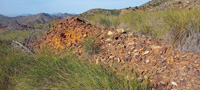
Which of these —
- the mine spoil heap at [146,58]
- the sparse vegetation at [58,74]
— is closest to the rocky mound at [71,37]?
the mine spoil heap at [146,58]

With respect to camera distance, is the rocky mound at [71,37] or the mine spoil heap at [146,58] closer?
the mine spoil heap at [146,58]

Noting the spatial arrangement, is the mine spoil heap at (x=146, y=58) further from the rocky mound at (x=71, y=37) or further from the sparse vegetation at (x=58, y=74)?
the sparse vegetation at (x=58, y=74)

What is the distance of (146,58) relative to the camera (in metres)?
2.60

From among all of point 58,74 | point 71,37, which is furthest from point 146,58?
point 71,37

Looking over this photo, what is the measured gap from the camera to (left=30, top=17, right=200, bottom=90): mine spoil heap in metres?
2.01

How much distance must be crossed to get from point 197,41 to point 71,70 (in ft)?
7.09

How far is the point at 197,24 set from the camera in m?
2.60

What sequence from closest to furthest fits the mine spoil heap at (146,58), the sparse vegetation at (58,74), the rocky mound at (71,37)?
the sparse vegetation at (58,74) → the mine spoil heap at (146,58) → the rocky mound at (71,37)

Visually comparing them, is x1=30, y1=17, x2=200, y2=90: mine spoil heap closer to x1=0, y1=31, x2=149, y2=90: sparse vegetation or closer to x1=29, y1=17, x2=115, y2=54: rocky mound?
x1=29, y1=17, x2=115, y2=54: rocky mound

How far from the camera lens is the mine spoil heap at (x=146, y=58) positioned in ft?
6.58

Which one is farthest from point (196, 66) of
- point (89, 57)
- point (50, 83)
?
point (50, 83)

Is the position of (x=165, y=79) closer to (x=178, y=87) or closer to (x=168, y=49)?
(x=178, y=87)

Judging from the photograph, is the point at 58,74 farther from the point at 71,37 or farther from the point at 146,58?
the point at 71,37

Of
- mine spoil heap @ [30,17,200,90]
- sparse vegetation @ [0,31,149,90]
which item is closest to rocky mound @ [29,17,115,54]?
mine spoil heap @ [30,17,200,90]
